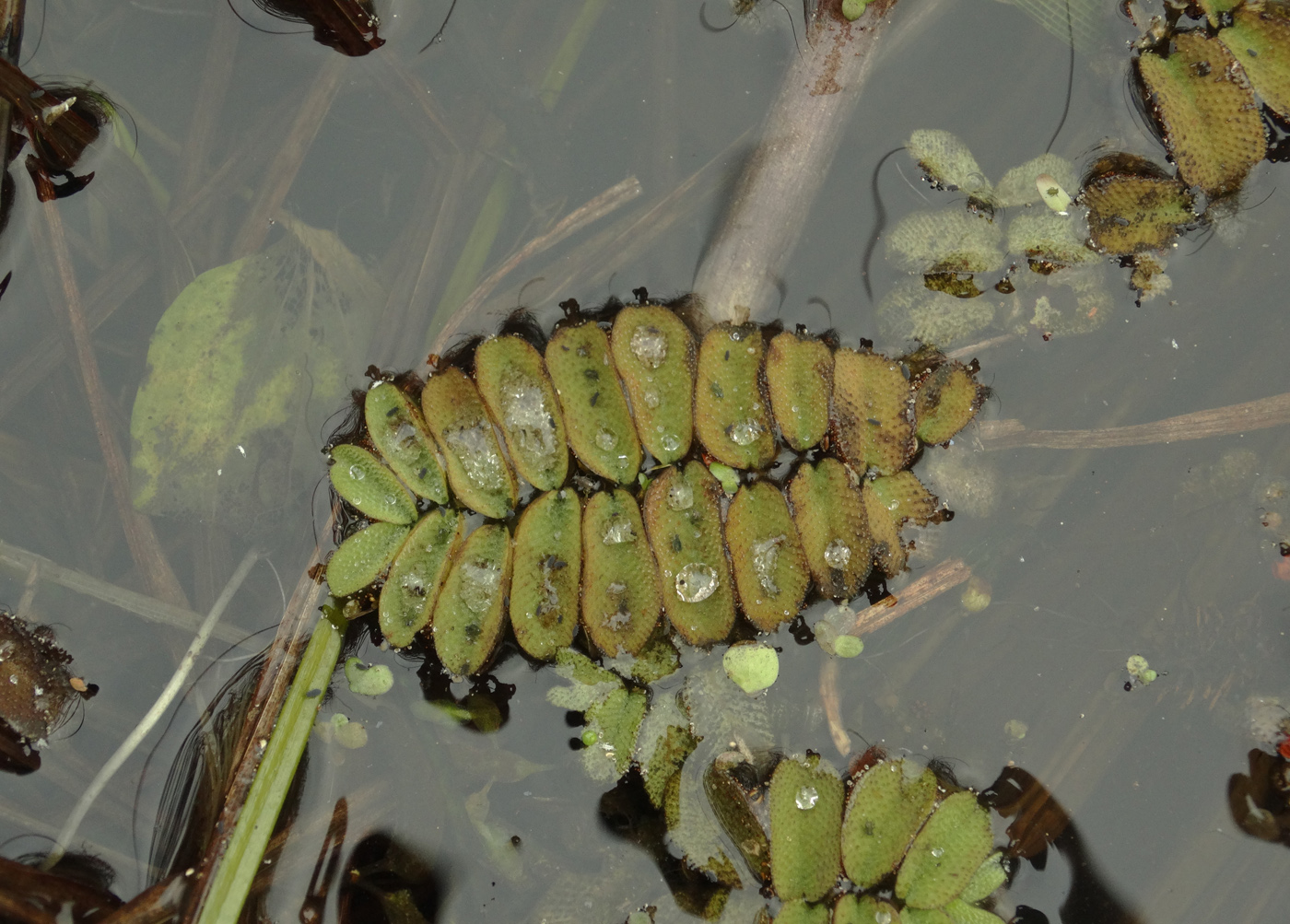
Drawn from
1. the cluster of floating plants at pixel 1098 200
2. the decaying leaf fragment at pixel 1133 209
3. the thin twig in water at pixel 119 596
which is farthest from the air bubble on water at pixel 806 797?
the decaying leaf fragment at pixel 1133 209

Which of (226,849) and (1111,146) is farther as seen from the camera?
(1111,146)

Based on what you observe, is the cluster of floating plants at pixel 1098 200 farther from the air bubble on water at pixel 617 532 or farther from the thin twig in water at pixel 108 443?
the thin twig in water at pixel 108 443

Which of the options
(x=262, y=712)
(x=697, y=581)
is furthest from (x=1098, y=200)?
(x=262, y=712)

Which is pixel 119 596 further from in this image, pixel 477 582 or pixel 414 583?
pixel 477 582

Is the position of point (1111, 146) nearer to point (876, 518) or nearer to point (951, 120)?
point (951, 120)

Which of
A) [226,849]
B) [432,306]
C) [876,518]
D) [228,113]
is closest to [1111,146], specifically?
[876,518]
